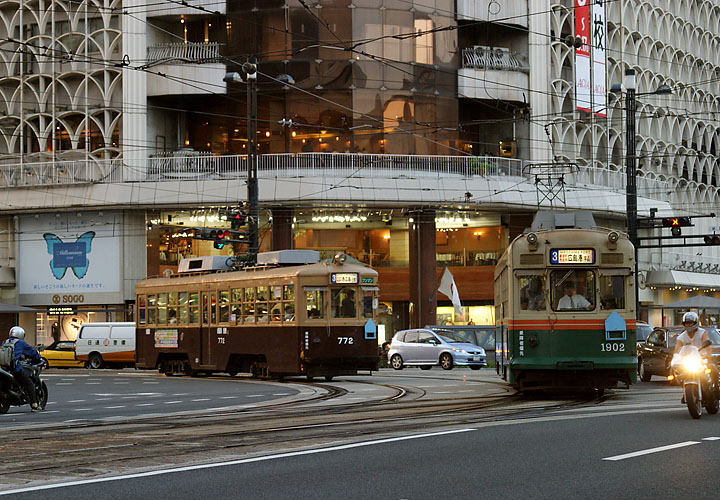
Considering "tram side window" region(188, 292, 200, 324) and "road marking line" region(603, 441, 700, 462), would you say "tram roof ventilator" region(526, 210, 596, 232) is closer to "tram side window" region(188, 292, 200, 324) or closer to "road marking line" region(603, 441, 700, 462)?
"road marking line" region(603, 441, 700, 462)

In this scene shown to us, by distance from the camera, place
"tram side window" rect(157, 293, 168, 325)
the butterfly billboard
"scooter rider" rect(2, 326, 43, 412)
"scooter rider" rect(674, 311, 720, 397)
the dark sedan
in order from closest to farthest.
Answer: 1. "scooter rider" rect(674, 311, 720, 397)
2. "scooter rider" rect(2, 326, 43, 412)
3. the dark sedan
4. "tram side window" rect(157, 293, 168, 325)
5. the butterfly billboard

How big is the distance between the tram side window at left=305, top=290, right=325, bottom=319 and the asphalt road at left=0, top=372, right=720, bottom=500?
559 inches

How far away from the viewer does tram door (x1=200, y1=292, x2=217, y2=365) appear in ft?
101

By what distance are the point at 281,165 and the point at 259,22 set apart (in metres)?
6.34

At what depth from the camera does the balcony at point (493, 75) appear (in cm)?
4994

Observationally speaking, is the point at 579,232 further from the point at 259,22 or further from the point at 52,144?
the point at 52,144

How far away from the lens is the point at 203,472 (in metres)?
9.95

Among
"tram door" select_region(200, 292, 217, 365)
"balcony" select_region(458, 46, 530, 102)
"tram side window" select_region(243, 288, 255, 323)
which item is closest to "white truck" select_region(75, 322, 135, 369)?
"tram door" select_region(200, 292, 217, 365)

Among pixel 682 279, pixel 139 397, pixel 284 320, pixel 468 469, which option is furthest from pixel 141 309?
pixel 682 279

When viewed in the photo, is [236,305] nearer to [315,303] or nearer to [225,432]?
[315,303]

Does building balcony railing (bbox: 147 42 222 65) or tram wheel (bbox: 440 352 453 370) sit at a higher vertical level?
building balcony railing (bbox: 147 42 222 65)

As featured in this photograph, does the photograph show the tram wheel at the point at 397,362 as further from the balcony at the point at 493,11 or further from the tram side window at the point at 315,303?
the balcony at the point at 493,11

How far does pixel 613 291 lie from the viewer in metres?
19.3

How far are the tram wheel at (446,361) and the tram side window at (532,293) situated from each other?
18762 mm
